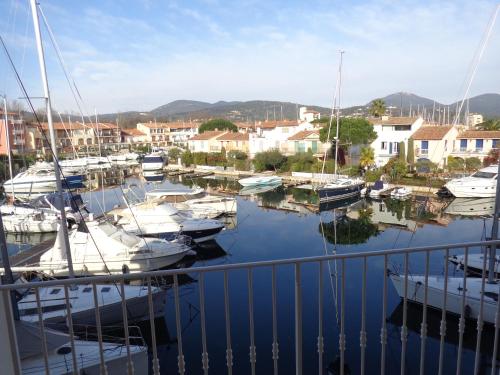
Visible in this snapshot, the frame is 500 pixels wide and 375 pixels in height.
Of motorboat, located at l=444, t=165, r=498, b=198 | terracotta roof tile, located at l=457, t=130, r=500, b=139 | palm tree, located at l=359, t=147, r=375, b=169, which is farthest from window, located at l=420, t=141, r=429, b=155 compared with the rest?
motorboat, located at l=444, t=165, r=498, b=198

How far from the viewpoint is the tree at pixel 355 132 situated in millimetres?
28734

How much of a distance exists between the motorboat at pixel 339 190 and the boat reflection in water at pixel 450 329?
1264cm

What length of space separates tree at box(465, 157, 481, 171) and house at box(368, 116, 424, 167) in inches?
168

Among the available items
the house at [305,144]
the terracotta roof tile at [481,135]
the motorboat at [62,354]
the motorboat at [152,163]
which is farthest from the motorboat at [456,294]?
the motorboat at [152,163]

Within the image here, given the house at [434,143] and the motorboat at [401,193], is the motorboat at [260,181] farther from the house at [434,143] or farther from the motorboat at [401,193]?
the house at [434,143]

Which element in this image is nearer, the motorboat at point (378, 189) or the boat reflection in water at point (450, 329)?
the boat reflection in water at point (450, 329)

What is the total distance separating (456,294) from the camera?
700 centimetres

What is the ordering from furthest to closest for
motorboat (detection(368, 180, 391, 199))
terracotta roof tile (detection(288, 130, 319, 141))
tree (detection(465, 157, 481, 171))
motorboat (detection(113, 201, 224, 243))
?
terracotta roof tile (detection(288, 130, 319, 141)), tree (detection(465, 157, 481, 171)), motorboat (detection(368, 180, 391, 199)), motorboat (detection(113, 201, 224, 243))

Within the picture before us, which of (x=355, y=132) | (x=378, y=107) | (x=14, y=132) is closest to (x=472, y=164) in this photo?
(x=355, y=132)

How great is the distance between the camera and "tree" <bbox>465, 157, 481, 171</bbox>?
79.5 feet

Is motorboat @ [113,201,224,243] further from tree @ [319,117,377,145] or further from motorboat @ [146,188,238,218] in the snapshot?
tree @ [319,117,377,145]

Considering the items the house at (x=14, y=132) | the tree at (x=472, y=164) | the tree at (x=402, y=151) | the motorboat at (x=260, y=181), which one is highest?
the house at (x=14, y=132)

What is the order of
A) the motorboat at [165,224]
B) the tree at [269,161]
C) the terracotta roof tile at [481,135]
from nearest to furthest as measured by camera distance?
the motorboat at [165,224]
the terracotta roof tile at [481,135]
the tree at [269,161]

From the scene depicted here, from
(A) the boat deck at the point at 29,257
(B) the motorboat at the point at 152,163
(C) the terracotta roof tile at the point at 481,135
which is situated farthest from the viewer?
(B) the motorboat at the point at 152,163
